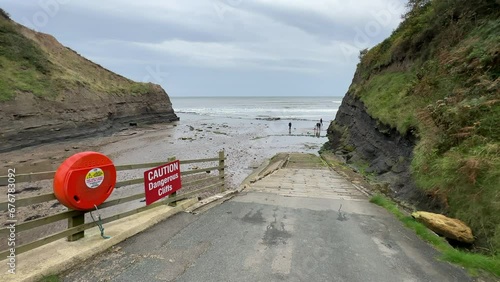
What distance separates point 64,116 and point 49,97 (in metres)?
2.16

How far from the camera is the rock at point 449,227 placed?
555 cm

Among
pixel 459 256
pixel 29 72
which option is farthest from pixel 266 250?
pixel 29 72

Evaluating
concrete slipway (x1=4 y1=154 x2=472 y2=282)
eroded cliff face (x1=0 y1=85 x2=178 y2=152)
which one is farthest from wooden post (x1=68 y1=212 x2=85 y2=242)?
eroded cliff face (x1=0 y1=85 x2=178 y2=152)

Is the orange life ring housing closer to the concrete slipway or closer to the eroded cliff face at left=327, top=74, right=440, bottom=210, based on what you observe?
the concrete slipway

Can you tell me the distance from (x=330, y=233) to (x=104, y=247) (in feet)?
12.1

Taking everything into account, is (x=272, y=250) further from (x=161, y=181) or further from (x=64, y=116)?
(x=64, y=116)

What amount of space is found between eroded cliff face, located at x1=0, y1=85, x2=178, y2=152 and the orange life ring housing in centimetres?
2347

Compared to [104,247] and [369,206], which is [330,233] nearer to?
[369,206]

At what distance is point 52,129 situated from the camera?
28.4 m

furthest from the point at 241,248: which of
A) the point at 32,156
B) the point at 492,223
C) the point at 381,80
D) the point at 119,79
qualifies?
the point at 119,79

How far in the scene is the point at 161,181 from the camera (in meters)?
6.21

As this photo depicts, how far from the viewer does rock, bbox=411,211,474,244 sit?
555 cm

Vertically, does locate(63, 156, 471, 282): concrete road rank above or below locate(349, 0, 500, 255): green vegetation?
below

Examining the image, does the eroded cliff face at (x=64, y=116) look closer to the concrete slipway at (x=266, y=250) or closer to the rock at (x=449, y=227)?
the concrete slipway at (x=266, y=250)
